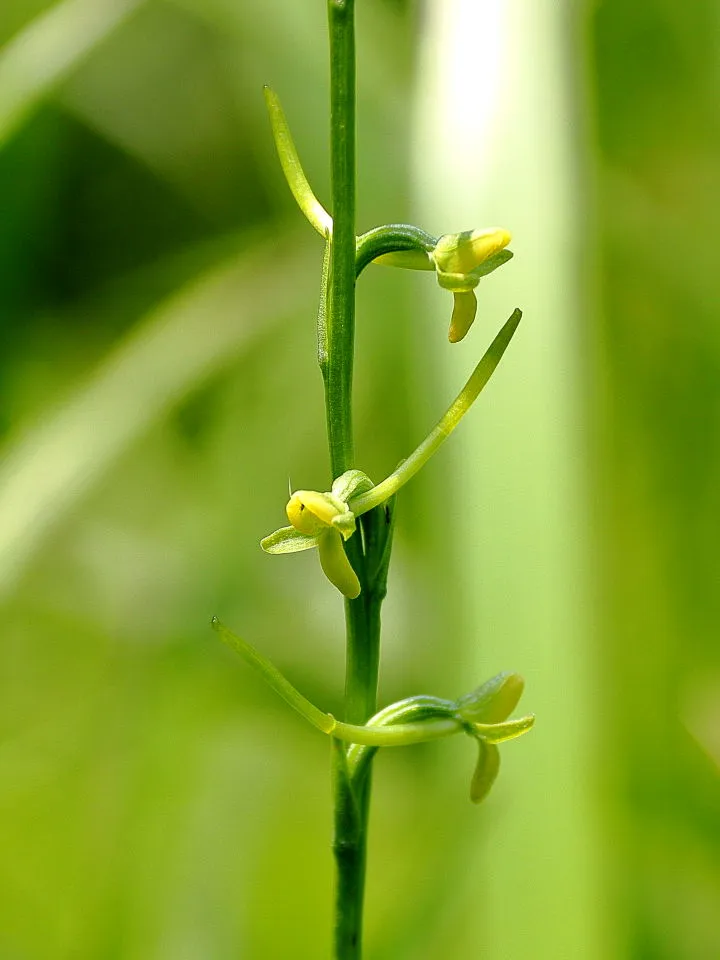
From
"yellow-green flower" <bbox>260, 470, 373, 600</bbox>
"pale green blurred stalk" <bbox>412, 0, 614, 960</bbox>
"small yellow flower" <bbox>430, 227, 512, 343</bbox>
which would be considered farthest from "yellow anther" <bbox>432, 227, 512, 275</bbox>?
"pale green blurred stalk" <bbox>412, 0, 614, 960</bbox>

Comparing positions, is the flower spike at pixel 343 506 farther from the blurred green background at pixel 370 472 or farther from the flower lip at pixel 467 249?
the blurred green background at pixel 370 472

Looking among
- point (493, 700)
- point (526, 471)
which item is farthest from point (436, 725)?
point (526, 471)

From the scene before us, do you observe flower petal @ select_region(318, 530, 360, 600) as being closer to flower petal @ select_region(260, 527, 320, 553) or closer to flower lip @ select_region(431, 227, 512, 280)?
flower petal @ select_region(260, 527, 320, 553)

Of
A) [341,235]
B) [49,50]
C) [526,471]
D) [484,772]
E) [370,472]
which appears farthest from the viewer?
[370,472]

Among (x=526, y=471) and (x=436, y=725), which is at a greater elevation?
(x=526, y=471)

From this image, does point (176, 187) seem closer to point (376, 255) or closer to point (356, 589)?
point (376, 255)

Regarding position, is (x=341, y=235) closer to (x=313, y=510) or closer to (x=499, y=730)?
(x=313, y=510)

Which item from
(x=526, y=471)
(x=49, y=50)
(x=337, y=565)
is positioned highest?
(x=49, y=50)

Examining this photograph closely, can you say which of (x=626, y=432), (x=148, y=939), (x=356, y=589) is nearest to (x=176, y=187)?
(x=626, y=432)

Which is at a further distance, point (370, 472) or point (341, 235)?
point (370, 472)
